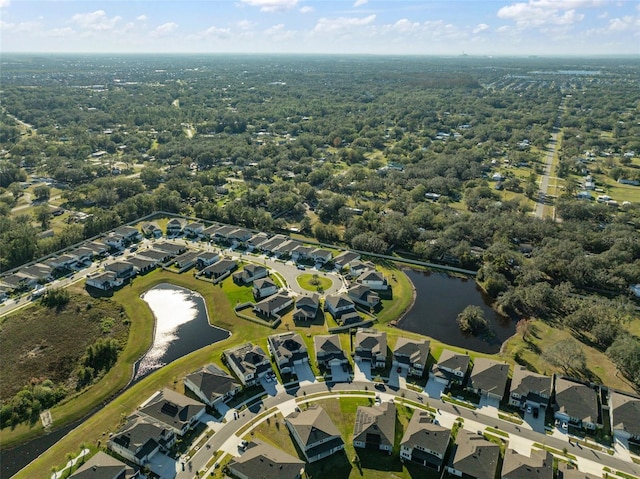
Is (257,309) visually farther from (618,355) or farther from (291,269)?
(618,355)

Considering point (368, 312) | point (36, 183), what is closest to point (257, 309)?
point (368, 312)

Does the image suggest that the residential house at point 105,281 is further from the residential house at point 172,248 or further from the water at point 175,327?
the residential house at point 172,248

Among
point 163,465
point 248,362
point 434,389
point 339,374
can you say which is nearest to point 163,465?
point 163,465

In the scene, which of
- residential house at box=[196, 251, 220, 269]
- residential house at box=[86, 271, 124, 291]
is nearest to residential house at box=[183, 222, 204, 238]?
residential house at box=[196, 251, 220, 269]

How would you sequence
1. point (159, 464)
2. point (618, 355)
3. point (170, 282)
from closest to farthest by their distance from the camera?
point (159, 464) < point (618, 355) < point (170, 282)

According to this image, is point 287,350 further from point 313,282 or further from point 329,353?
point 313,282
